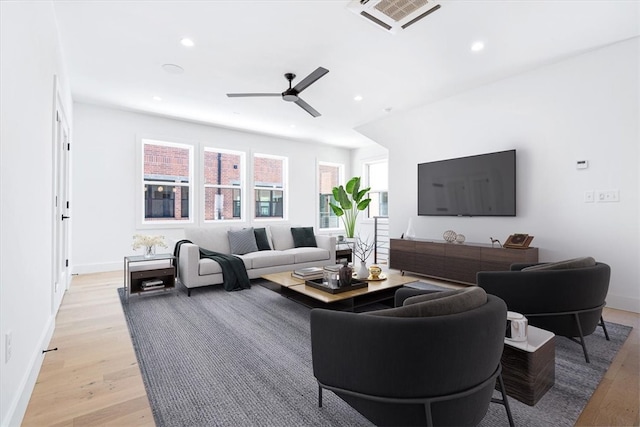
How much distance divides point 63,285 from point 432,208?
5.15 meters

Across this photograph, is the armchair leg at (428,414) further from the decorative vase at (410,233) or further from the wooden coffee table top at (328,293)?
the decorative vase at (410,233)

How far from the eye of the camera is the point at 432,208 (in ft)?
16.1

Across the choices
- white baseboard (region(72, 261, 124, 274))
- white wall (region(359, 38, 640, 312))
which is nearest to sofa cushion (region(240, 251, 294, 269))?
white baseboard (region(72, 261, 124, 274))

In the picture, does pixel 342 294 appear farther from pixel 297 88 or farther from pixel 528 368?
pixel 297 88

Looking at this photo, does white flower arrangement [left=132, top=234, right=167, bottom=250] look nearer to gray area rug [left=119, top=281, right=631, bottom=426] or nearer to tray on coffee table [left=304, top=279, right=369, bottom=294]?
gray area rug [left=119, top=281, right=631, bottom=426]

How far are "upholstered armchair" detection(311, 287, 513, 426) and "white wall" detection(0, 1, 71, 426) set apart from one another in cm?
151

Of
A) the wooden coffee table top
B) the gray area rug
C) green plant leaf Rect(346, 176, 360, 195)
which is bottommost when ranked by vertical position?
the gray area rug

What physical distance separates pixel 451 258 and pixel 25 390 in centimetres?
434

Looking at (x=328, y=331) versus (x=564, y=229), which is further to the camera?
(x=564, y=229)

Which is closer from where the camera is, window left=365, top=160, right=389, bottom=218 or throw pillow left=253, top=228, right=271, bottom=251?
throw pillow left=253, top=228, right=271, bottom=251

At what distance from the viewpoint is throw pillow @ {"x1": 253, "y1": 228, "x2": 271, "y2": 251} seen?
16.1ft

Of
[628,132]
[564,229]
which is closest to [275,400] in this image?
[564,229]

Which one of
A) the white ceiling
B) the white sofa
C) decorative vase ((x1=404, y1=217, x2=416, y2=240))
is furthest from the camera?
decorative vase ((x1=404, y1=217, x2=416, y2=240))

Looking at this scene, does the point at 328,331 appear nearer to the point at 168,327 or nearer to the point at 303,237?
the point at 168,327
